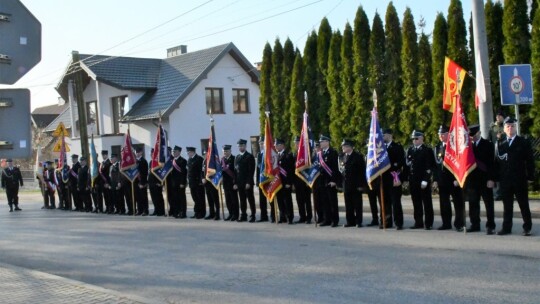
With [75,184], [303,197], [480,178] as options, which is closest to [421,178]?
[480,178]

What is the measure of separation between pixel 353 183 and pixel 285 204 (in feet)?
6.75

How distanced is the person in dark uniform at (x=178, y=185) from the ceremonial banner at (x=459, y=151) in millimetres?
7740

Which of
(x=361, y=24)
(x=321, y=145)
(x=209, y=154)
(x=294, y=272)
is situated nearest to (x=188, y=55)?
(x=361, y=24)

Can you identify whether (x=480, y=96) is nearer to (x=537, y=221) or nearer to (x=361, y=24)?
(x=537, y=221)

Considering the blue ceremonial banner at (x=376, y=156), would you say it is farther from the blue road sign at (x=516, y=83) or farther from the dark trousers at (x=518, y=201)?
the blue road sign at (x=516, y=83)

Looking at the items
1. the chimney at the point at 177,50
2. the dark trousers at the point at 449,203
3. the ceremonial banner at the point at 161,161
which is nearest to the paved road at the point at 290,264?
the dark trousers at the point at 449,203

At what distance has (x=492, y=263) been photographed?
765 cm

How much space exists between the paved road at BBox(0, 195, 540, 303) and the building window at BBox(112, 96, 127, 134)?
20368mm

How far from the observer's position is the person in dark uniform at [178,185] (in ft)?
53.1

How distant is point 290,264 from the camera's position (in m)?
8.34

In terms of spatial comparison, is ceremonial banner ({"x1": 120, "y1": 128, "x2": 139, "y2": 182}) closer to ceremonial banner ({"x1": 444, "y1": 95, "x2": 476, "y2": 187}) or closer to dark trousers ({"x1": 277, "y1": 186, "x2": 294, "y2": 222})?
dark trousers ({"x1": 277, "y1": 186, "x2": 294, "y2": 222})

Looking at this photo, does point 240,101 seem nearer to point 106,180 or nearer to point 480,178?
point 106,180

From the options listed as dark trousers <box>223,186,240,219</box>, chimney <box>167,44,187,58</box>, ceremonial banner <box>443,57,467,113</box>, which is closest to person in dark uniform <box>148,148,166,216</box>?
dark trousers <box>223,186,240,219</box>

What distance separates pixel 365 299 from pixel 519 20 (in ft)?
37.5
